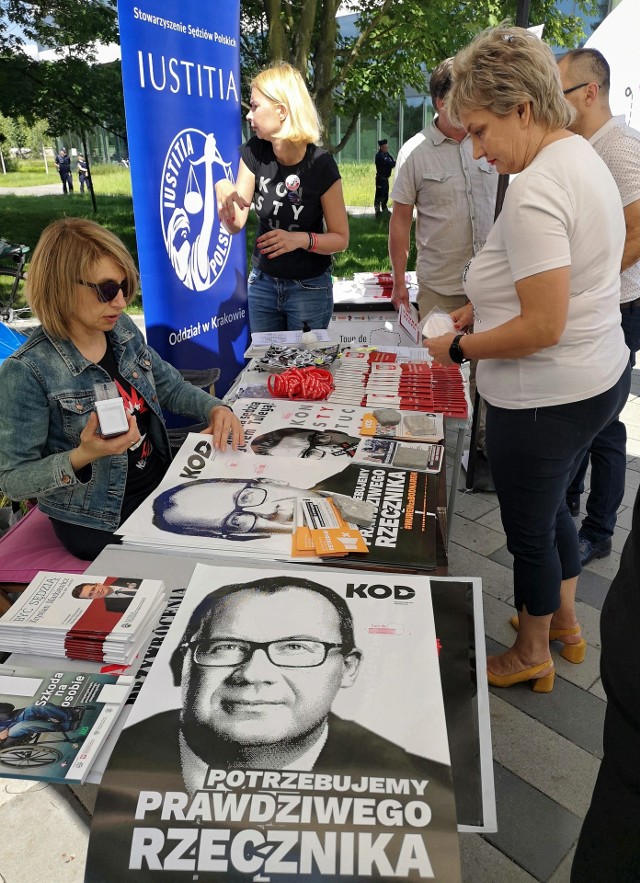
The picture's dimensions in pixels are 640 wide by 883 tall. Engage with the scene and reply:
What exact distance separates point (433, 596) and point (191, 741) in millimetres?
455

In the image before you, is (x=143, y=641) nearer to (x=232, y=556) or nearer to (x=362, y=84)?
(x=232, y=556)

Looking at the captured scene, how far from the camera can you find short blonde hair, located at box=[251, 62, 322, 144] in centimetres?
226

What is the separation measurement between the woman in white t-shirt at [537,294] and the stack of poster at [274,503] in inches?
10.8

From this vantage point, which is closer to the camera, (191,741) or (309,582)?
(191,741)

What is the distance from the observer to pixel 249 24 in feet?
27.1

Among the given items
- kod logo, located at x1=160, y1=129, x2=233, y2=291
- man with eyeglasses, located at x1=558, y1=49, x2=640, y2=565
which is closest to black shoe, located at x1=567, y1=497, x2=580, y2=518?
man with eyeglasses, located at x1=558, y1=49, x2=640, y2=565

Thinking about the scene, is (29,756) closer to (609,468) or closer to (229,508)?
(229,508)

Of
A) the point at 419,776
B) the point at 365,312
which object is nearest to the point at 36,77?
the point at 365,312

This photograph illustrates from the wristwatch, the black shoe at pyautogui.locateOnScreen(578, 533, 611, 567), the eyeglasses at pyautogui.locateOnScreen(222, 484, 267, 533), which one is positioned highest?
the wristwatch

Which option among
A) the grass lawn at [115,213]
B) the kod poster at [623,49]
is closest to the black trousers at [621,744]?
the kod poster at [623,49]

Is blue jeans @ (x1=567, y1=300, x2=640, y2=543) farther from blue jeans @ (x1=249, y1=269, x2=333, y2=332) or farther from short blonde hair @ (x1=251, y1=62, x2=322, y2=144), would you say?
short blonde hair @ (x1=251, y1=62, x2=322, y2=144)

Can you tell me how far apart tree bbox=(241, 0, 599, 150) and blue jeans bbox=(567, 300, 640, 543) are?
192 inches

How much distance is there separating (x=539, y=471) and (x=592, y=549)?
4.17 ft

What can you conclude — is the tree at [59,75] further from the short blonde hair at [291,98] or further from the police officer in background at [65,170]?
the police officer in background at [65,170]
